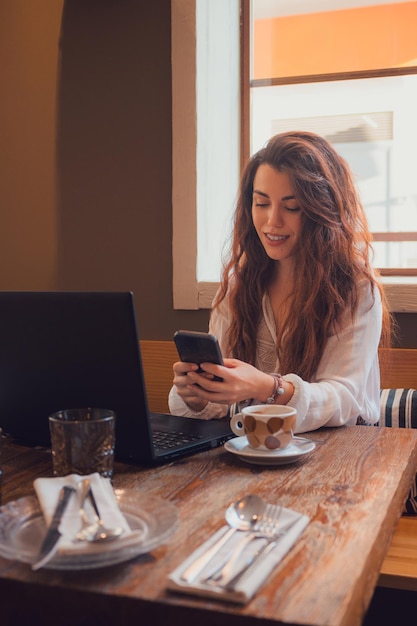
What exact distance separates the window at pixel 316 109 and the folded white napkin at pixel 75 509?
64.8 inches

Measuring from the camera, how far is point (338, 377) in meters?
Answer: 1.70

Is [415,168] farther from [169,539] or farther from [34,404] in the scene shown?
[169,539]

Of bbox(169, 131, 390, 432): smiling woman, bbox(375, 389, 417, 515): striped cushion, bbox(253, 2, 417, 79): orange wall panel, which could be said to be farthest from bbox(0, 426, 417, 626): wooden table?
bbox(253, 2, 417, 79): orange wall panel

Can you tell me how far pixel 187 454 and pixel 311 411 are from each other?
0.32m

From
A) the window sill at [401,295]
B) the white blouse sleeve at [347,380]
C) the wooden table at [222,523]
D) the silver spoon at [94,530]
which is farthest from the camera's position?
the window sill at [401,295]

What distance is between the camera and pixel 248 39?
2723mm

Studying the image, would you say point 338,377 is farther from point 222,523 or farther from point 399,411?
point 222,523

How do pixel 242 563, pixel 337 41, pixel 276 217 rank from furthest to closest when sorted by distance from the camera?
pixel 337 41, pixel 276 217, pixel 242 563

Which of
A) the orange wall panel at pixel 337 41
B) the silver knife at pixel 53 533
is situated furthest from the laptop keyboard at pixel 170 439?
the orange wall panel at pixel 337 41

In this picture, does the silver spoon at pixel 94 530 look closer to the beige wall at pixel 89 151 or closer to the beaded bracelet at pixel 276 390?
the beaded bracelet at pixel 276 390

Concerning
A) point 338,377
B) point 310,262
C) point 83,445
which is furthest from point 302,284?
point 83,445

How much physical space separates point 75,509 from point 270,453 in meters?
0.42

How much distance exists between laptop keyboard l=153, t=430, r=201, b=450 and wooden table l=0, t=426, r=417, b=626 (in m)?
0.05

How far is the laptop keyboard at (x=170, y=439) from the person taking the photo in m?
1.30
